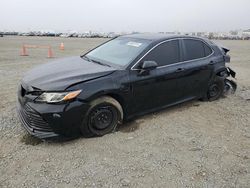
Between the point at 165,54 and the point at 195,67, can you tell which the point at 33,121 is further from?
the point at 195,67

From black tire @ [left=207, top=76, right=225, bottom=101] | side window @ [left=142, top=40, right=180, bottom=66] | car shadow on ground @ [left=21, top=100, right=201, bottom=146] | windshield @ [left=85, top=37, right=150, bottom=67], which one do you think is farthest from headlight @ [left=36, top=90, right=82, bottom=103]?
black tire @ [left=207, top=76, right=225, bottom=101]

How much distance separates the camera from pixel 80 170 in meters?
3.51

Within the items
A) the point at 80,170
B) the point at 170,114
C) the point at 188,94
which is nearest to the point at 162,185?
the point at 80,170

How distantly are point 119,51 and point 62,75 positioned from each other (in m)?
1.38

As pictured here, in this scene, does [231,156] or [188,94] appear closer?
[231,156]

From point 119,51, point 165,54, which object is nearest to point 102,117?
point 119,51

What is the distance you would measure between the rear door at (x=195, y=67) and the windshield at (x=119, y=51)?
0.99 meters

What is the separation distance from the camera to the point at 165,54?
205 inches

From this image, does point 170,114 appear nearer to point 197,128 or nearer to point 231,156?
point 197,128

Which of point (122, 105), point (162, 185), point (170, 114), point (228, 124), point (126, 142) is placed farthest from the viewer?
point (170, 114)

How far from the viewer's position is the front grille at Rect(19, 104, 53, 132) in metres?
3.96

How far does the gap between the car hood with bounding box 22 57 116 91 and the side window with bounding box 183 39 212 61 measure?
1878 mm

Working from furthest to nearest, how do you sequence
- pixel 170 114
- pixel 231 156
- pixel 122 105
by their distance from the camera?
1. pixel 170 114
2. pixel 122 105
3. pixel 231 156

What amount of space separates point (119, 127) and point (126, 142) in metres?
0.60
